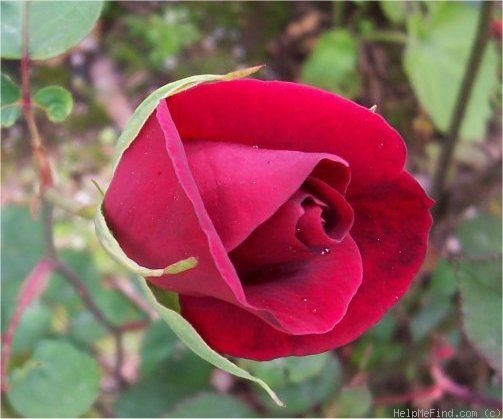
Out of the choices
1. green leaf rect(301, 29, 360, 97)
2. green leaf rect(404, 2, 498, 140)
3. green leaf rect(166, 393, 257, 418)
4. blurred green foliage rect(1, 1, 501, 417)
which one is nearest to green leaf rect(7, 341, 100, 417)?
blurred green foliage rect(1, 1, 501, 417)

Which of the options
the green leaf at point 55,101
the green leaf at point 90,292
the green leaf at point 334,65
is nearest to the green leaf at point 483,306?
the green leaf at point 55,101

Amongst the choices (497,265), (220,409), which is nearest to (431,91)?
(497,265)

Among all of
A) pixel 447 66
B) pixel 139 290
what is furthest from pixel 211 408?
pixel 447 66

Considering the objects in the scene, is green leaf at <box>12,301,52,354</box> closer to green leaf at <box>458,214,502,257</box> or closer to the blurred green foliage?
the blurred green foliage

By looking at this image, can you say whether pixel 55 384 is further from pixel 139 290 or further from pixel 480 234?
pixel 480 234

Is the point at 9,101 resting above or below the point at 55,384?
above

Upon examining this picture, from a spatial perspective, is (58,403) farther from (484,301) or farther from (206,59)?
(206,59)
